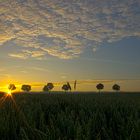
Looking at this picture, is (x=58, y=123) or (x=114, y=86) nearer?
(x=58, y=123)

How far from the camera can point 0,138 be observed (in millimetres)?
3697

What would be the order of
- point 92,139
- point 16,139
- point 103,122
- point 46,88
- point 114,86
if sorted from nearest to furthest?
point 92,139, point 16,139, point 103,122, point 114,86, point 46,88

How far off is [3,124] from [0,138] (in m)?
0.51

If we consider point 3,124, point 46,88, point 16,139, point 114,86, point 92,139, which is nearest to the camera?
point 92,139

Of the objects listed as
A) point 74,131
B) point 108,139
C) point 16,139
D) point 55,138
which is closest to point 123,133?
point 108,139

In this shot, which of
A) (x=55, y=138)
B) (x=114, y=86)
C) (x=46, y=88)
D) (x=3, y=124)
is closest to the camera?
(x=55, y=138)

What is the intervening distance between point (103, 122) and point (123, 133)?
88 cm

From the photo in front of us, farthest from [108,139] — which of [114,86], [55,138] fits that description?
[114,86]

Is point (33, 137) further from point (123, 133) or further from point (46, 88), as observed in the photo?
point (46, 88)

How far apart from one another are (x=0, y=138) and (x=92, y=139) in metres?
1.13

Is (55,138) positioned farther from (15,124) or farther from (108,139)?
(15,124)

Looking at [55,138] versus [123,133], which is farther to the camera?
[123,133]

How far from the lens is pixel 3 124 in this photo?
419cm

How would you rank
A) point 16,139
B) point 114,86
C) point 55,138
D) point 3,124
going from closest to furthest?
point 55,138, point 16,139, point 3,124, point 114,86
